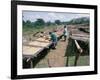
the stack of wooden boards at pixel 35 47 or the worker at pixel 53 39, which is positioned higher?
the worker at pixel 53 39

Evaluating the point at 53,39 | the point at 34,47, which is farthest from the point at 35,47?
the point at 53,39

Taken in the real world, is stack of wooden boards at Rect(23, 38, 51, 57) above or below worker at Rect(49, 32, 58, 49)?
below

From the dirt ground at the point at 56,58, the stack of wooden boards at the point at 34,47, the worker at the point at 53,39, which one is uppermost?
the worker at the point at 53,39

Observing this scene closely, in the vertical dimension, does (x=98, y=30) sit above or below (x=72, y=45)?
above

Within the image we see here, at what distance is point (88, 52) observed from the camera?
2029 millimetres

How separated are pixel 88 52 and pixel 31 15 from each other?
658 mm

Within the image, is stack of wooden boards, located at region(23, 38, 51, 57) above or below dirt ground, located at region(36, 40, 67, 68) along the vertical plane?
above

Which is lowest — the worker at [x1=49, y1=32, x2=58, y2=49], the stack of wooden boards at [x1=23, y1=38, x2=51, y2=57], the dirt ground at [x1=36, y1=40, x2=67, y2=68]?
the dirt ground at [x1=36, y1=40, x2=67, y2=68]

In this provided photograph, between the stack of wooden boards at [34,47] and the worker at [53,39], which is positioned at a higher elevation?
the worker at [53,39]

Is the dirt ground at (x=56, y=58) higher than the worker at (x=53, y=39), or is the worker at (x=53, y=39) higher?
the worker at (x=53, y=39)

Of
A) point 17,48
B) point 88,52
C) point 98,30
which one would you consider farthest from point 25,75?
point 98,30

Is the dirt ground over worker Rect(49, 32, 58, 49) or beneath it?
beneath

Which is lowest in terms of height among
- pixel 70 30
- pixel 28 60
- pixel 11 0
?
pixel 28 60

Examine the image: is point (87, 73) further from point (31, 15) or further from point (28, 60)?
point (31, 15)
